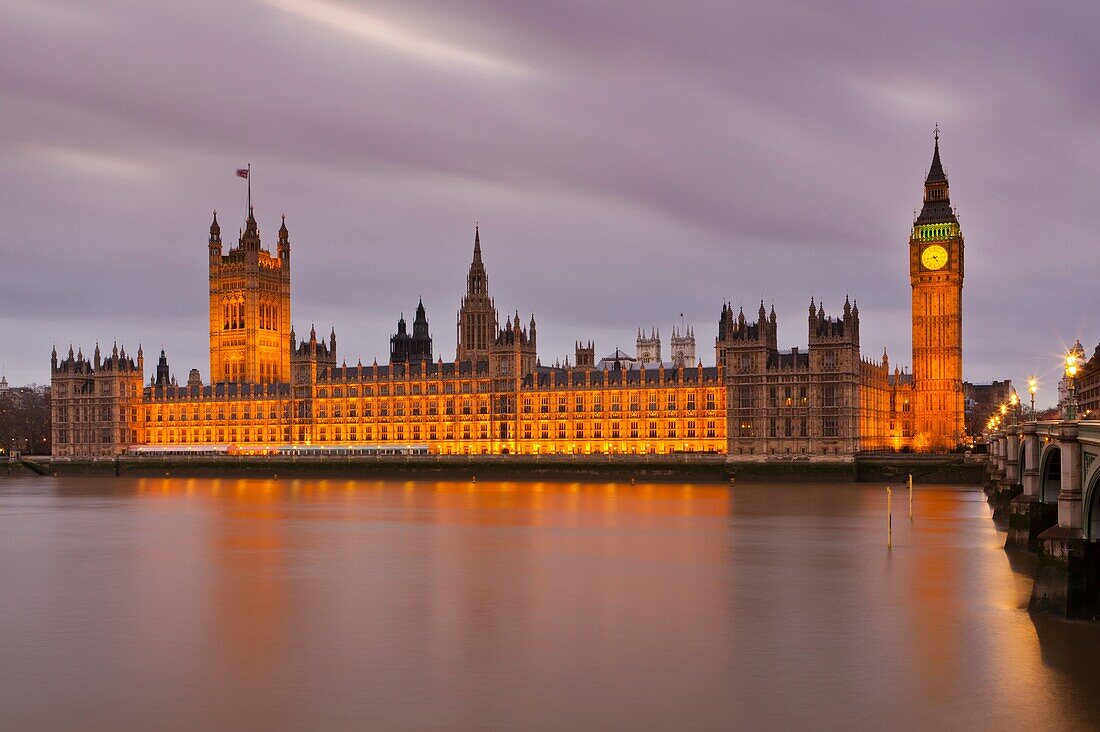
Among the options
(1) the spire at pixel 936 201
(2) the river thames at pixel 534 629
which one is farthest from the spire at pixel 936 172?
(2) the river thames at pixel 534 629

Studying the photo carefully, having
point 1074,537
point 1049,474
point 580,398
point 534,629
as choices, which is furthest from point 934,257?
point 534,629

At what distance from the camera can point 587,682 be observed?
30.9 metres

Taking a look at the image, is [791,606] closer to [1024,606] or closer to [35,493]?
[1024,606]

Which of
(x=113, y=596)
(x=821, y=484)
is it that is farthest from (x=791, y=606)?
(x=821, y=484)

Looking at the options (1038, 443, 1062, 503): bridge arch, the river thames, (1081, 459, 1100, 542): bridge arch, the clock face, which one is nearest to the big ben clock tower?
the clock face

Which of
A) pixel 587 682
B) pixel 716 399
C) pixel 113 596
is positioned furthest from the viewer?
pixel 716 399

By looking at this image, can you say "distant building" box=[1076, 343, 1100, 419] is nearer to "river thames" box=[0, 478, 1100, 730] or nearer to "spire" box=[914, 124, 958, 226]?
"spire" box=[914, 124, 958, 226]

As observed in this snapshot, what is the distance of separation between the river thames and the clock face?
242ft

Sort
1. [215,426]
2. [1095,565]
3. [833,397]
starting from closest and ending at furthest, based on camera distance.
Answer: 1. [1095,565]
2. [833,397]
3. [215,426]

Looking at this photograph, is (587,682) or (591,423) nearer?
(587,682)

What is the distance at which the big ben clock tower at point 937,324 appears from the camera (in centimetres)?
13888

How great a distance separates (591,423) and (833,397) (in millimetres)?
28140

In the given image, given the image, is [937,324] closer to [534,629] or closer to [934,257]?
[934,257]

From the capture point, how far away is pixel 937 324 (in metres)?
140
